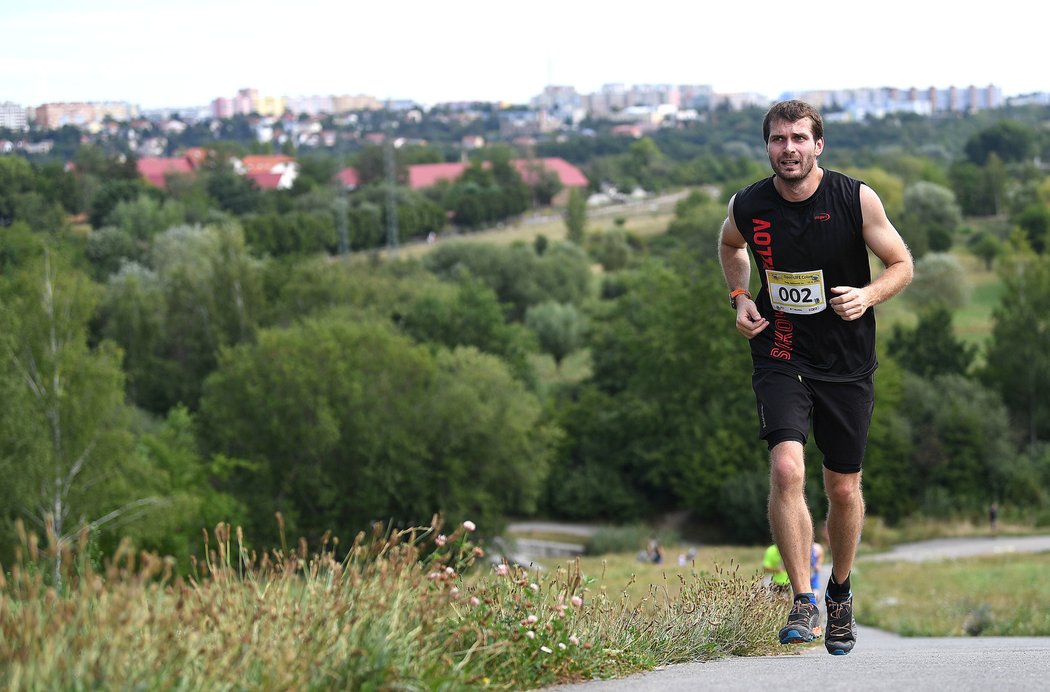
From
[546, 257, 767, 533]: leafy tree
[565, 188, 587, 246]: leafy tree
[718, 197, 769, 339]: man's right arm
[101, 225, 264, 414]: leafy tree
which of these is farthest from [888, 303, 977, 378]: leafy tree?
[718, 197, 769, 339]: man's right arm

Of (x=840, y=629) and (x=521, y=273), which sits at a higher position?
(x=840, y=629)

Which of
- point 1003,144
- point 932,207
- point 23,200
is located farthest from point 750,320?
point 1003,144

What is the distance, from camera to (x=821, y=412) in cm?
690

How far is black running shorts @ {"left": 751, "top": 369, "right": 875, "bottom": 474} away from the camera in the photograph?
670 centimetres

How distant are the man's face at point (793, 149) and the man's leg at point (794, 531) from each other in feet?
4.46

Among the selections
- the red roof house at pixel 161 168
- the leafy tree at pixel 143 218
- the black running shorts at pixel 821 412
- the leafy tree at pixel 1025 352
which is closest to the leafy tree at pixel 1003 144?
the red roof house at pixel 161 168

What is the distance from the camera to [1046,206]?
102500 mm

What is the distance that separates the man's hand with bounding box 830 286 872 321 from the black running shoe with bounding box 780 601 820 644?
1.46 meters

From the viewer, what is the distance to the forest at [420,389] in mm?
32500

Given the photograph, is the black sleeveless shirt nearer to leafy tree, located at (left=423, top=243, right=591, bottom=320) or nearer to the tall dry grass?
the tall dry grass

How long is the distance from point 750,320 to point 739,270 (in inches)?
24.2

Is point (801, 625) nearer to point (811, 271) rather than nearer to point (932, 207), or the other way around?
point (811, 271)

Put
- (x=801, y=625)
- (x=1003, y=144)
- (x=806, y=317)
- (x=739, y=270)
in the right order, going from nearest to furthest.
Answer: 1. (x=801, y=625)
2. (x=806, y=317)
3. (x=739, y=270)
4. (x=1003, y=144)

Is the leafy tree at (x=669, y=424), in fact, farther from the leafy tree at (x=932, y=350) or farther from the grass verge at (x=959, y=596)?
the grass verge at (x=959, y=596)
